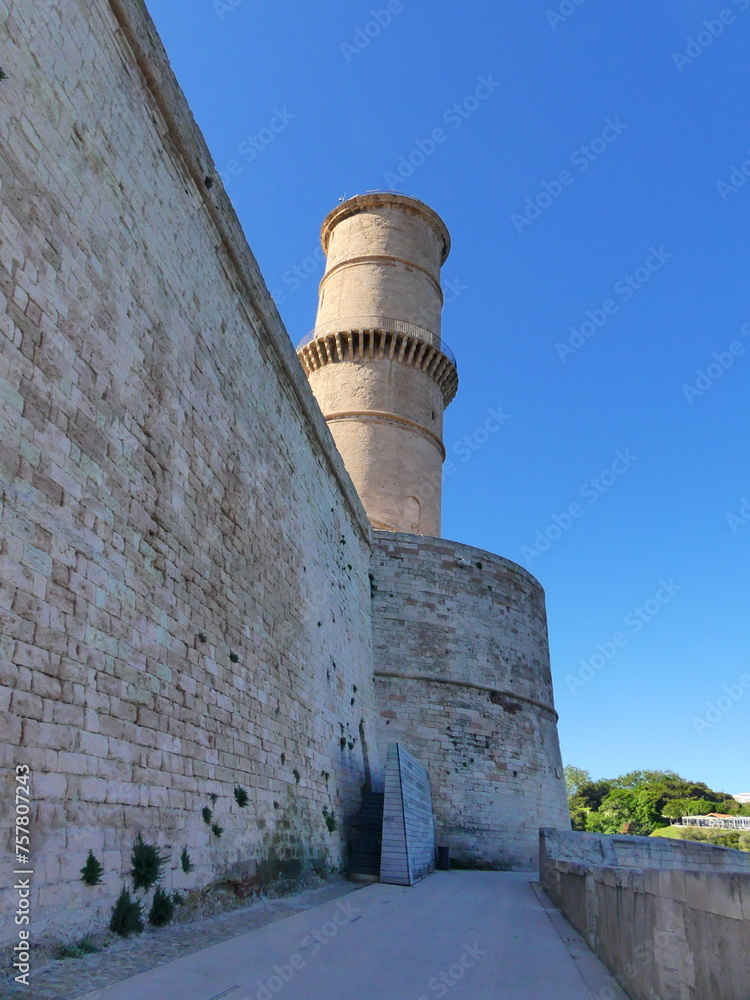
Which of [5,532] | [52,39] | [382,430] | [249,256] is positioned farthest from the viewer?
[382,430]

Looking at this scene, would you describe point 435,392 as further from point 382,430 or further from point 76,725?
point 76,725

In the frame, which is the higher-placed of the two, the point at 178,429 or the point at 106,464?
the point at 178,429

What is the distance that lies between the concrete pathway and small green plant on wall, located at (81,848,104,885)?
0.56 metres

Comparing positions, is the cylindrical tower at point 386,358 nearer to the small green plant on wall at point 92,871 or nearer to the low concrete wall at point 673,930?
the low concrete wall at point 673,930

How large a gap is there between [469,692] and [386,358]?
7757mm

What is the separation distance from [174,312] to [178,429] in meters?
0.94

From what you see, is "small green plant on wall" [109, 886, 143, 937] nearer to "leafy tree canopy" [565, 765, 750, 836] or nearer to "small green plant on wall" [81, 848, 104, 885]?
"small green plant on wall" [81, 848, 104, 885]

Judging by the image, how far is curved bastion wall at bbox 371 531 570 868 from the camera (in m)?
11.6

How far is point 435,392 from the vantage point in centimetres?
1711

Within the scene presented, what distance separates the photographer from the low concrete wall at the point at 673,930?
211cm

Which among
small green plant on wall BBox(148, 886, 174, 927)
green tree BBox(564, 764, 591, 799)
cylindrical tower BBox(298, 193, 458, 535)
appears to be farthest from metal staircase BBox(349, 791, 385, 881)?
green tree BBox(564, 764, 591, 799)

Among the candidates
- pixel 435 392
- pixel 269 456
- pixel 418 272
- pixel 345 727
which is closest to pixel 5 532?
pixel 269 456

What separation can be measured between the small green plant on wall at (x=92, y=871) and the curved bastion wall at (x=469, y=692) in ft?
27.5

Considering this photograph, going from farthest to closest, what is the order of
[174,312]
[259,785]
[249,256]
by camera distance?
1. [249,256]
2. [259,785]
3. [174,312]
